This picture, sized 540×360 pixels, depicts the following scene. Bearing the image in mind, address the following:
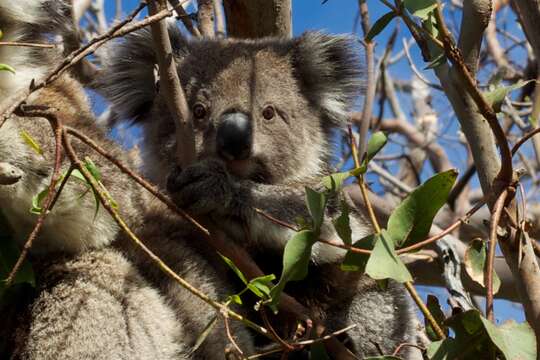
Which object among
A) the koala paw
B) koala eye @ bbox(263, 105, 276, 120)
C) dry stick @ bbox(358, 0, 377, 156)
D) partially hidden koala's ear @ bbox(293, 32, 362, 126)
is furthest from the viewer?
partially hidden koala's ear @ bbox(293, 32, 362, 126)

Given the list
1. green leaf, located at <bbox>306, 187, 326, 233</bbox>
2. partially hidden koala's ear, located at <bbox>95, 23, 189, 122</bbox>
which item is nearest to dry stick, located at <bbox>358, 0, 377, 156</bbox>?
partially hidden koala's ear, located at <bbox>95, 23, 189, 122</bbox>

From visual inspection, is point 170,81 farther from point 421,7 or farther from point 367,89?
point 367,89

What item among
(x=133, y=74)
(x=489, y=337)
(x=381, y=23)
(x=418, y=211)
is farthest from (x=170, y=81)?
(x=133, y=74)

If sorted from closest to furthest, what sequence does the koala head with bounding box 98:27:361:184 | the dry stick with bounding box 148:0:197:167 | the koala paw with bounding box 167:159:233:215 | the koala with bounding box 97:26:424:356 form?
the dry stick with bounding box 148:0:197:167 → the koala paw with bounding box 167:159:233:215 → the koala with bounding box 97:26:424:356 → the koala head with bounding box 98:27:361:184

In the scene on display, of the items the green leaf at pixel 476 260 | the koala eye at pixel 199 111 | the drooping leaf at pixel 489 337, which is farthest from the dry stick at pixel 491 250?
the koala eye at pixel 199 111

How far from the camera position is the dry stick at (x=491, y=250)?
1.52 meters

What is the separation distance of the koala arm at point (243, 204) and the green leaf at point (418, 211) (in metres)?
0.55

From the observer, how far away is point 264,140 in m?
2.97

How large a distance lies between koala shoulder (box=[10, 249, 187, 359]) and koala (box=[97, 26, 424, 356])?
32cm

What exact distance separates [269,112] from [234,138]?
16.9 inches

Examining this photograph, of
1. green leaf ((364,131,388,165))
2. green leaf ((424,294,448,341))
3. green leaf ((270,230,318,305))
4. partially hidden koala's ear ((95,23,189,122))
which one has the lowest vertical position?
green leaf ((424,294,448,341))

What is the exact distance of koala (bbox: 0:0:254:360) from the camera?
1.95m

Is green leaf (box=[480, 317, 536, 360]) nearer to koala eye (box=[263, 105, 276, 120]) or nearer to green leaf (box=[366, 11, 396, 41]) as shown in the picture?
green leaf (box=[366, 11, 396, 41])

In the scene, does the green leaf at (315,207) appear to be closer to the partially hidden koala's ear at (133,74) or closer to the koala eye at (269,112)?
the koala eye at (269,112)
